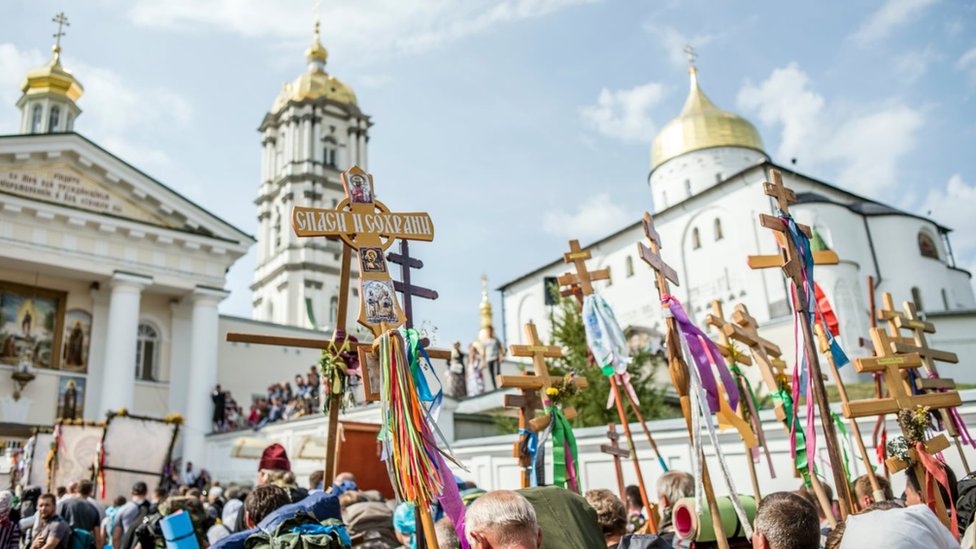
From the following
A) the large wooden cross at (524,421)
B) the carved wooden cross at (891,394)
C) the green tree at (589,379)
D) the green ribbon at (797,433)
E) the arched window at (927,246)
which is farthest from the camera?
the arched window at (927,246)

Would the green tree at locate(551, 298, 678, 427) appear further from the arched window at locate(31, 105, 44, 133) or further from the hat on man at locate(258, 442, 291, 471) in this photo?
the arched window at locate(31, 105, 44, 133)

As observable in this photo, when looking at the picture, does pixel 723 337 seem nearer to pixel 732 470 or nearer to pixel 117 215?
pixel 732 470

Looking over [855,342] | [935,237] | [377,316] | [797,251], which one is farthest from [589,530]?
[935,237]

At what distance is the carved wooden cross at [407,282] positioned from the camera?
5.28 m

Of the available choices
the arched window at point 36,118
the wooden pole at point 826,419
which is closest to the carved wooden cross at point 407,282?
the wooden pole at point 826,419

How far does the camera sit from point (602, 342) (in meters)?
7.22

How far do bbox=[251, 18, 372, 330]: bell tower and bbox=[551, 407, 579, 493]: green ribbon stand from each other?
35505mm

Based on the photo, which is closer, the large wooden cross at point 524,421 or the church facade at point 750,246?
the large wooden cross at point 524,421

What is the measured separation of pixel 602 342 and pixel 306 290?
1453 inches

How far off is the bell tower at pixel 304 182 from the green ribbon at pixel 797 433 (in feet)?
117

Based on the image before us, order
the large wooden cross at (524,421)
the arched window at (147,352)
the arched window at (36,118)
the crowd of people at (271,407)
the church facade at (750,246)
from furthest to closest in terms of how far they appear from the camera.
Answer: the church facade at (750,246), the arched window at (36,118), the arched window at (147,352), the crowd of people at (271,407), the large wooden cross at (524,421)

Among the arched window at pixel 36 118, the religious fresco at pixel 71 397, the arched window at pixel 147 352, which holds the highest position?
the arched window at pixel 36 118

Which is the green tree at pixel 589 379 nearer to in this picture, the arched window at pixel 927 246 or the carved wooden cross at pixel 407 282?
the carved wooden cross at pixel 407 282

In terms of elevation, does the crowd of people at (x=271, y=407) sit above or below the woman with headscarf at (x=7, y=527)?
above
